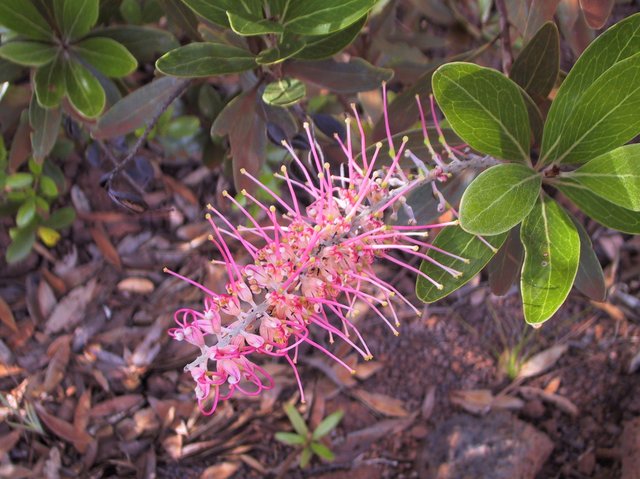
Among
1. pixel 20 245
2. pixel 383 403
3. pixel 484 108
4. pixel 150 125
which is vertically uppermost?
pixel 484 108

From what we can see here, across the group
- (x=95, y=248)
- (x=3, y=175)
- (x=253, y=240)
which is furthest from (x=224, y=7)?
(x=95, y=248)

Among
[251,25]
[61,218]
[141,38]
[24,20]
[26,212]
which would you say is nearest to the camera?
[251,25]

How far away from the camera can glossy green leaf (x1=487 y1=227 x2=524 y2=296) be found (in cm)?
120

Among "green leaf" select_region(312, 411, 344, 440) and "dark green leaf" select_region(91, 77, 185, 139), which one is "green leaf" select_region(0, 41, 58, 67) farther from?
"green leaf" select_region(312, 411, 344, 440)

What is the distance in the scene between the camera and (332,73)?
4.22 feet

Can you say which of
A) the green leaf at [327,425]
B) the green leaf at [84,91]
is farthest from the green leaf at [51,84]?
the green leaf at [327,425]

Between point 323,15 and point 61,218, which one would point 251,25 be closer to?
point 323,15

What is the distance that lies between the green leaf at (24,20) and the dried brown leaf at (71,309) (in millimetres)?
837

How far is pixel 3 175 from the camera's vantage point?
5.39 ft

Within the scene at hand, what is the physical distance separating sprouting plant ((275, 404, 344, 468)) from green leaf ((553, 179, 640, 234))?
996 millimetres

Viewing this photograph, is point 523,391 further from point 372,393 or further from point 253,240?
point 253,240

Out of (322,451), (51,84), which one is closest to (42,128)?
(51,84)

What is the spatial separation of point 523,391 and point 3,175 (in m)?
1.57

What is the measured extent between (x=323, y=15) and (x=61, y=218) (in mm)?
1103
